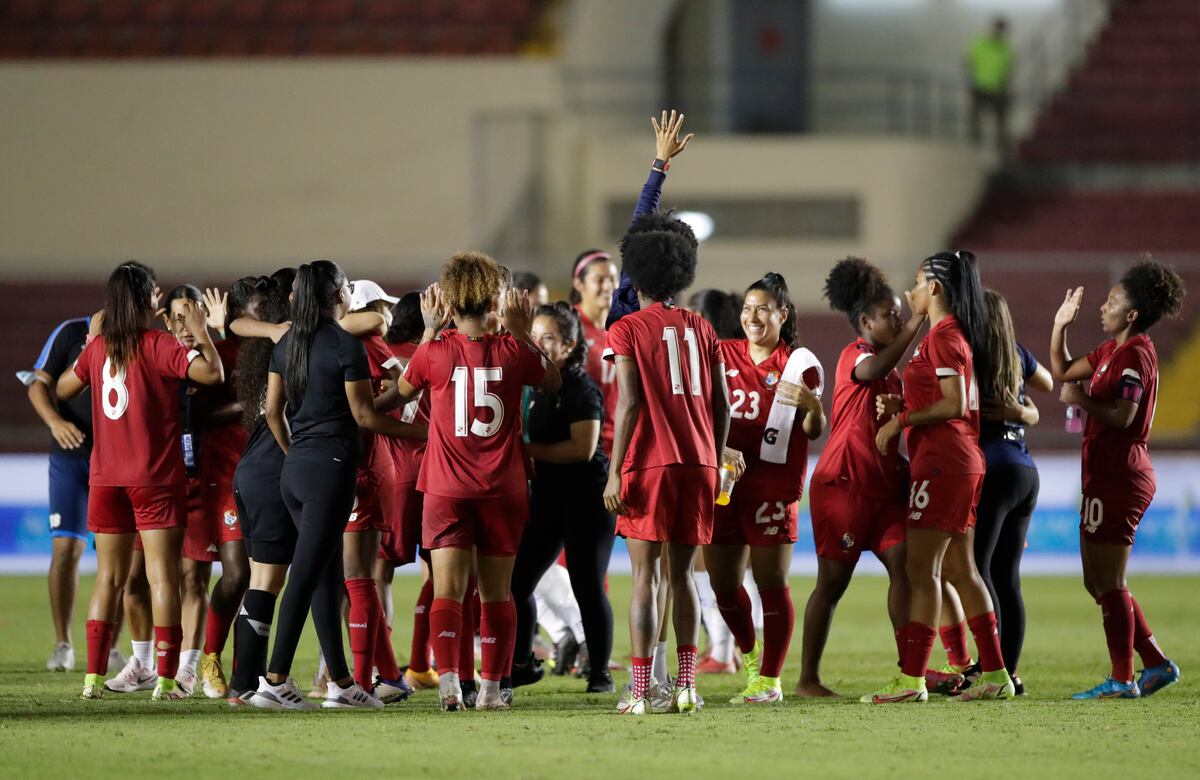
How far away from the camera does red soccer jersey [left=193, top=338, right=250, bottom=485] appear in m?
8.45

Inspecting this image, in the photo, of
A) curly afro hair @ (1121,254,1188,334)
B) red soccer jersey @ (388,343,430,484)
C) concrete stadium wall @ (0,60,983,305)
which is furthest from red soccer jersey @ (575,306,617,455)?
concrete stadium wall @ (0,60,983,305)

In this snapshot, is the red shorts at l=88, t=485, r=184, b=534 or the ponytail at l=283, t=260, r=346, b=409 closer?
the ponytail at l=283, t=260, r=346, b=409

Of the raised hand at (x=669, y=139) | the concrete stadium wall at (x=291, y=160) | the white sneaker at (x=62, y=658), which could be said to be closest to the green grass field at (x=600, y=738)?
the white sneaker at (x=62, y=658)

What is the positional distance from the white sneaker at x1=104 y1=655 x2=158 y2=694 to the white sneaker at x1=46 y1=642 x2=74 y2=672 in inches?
48.2

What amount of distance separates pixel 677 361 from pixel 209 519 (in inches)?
108

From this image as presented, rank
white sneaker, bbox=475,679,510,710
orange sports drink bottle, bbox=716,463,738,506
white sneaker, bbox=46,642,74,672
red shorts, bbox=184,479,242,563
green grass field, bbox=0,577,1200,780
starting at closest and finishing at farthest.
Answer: green grass field, bbox=0,577,1200,780, white sneaker, bbox=475,679,510,710, orange sports drink bottle, bbox=716,463,738,506, red shorts, bbox=184,479,242,563, white sneaker, bbox=46,642,74,672

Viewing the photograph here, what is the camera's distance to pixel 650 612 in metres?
7.19

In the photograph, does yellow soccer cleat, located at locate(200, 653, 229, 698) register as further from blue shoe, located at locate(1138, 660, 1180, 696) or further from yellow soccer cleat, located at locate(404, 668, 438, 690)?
blue shoe, located at locate(1138, 660, 1180, 696)

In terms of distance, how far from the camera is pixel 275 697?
7508 mm

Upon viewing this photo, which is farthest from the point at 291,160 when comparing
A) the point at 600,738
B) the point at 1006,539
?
the point at 600,738

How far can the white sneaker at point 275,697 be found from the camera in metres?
7.50

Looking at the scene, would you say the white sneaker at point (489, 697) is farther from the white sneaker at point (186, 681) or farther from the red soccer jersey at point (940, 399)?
the red soccer jersey at point (940, 399)

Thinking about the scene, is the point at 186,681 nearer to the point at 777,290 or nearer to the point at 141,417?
the point at 141,417

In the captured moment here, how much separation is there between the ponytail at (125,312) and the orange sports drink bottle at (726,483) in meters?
2.75
